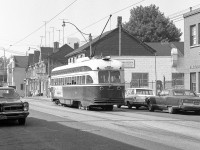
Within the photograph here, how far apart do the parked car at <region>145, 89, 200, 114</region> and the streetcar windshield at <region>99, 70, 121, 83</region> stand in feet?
8.83

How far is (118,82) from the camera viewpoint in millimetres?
25484

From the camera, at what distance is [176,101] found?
75.2 ft

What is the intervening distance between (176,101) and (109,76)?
4733 millimetres

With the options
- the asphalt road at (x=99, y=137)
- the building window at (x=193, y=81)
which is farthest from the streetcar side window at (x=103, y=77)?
the building window at (x=193, y=81)

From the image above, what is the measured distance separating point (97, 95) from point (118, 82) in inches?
67.2

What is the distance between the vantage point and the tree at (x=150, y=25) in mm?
72000

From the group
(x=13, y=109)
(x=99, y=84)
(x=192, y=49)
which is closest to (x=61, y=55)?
(x=192, y=49)

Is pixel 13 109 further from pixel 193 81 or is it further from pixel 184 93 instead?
pixel 193 81

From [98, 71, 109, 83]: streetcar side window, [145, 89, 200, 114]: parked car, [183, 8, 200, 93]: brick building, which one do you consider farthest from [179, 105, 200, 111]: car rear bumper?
→ [183, 8, 200, 93]: brick building

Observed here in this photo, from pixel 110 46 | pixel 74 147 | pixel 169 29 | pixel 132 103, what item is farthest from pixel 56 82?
pixel 169 29

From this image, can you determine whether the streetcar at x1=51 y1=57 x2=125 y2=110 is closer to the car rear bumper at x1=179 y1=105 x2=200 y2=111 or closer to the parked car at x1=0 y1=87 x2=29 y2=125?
the car rear bumper at x1=179 y1=105 x2=200 y2=111

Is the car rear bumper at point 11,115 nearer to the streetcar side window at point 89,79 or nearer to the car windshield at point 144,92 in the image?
the streetcar side window at point 89,79

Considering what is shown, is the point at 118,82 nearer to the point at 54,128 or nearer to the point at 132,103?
the point at 132,103

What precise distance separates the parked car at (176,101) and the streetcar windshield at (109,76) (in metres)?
2.69
